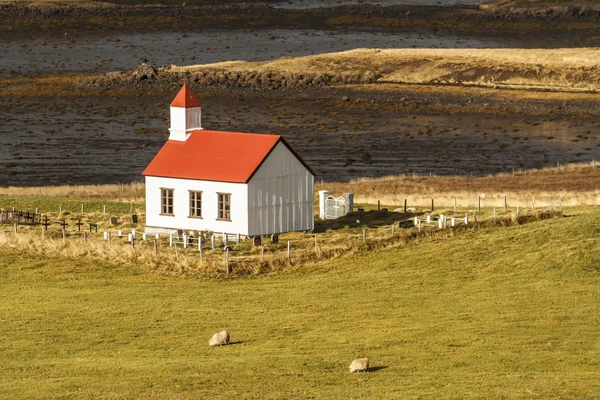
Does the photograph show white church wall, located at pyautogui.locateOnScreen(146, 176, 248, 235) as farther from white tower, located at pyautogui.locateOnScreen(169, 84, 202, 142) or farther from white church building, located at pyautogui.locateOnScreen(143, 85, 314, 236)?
white tower, located at pyautogui.locateOnScreen(169, 84, 202, 142)

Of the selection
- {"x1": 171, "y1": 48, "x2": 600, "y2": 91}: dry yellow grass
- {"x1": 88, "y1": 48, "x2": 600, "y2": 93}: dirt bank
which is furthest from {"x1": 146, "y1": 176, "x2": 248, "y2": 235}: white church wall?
{"x1": 171, "y1": 48, "x2": 600, "y2": 91}: dry yellow grass

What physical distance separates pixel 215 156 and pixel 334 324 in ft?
62.1

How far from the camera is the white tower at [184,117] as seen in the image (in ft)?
218

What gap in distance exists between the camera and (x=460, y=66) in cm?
13462

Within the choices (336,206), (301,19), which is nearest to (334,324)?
(336,206)

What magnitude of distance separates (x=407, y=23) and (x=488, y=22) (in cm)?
1071

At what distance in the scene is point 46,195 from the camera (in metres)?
78.4

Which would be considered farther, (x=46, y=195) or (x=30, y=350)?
(x=46, y=195)

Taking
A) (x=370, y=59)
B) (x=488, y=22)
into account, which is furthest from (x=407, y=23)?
(x=370, y=59)

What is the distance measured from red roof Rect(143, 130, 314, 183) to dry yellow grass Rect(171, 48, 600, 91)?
65758 millimetres

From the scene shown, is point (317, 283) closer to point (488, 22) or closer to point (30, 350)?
point (30, 350)

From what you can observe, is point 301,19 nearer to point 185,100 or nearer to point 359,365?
point 185,100

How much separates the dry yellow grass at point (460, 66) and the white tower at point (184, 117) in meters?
64.5

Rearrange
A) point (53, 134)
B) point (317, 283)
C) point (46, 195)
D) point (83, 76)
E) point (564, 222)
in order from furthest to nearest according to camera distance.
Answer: point (83, 76)
point (53, 134)
point (46, 195)
point (564, 222)
point (317, 283)
